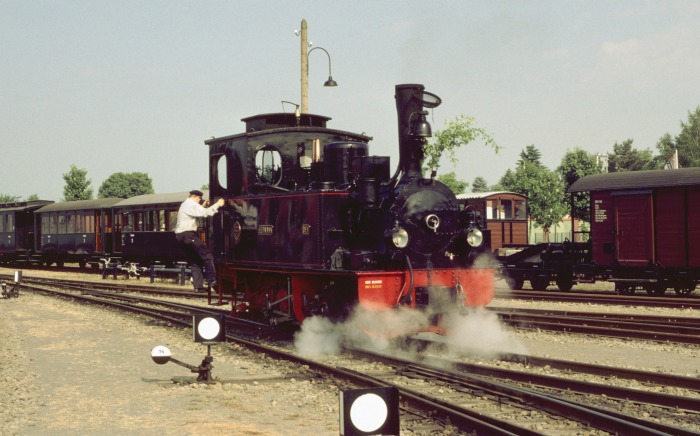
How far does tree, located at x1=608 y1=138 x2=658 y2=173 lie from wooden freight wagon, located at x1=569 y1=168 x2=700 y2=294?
234 ft

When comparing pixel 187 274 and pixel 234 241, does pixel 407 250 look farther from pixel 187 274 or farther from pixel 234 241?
pixel 187 274

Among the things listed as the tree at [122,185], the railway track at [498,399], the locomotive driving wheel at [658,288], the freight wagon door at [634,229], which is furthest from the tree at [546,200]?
the tree at [122,185]

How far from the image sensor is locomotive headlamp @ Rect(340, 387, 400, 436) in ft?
10.7

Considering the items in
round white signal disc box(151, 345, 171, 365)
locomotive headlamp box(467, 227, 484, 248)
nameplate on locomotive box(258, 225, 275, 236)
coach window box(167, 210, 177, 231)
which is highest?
coach window box(167, 210, 177, 231)

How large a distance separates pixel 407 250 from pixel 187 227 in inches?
144

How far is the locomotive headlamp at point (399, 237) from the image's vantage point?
9.53 meters

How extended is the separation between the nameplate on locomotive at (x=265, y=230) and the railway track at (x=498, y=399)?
2359mm

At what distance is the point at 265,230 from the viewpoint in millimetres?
11414

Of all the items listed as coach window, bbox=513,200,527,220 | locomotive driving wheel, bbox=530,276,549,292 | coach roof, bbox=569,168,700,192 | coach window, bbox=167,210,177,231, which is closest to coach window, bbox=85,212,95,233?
coach window, bbox=167,210,177,231

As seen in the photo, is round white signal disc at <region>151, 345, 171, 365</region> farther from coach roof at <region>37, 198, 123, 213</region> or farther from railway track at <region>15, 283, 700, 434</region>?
coach roof at <region>37, 198, 123, 213</region>

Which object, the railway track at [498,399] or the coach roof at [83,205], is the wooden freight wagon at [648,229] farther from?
the coach roof at [83,205]

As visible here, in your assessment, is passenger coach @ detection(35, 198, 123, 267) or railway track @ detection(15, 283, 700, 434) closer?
railway track @ detection(15, 283, 700, 434)

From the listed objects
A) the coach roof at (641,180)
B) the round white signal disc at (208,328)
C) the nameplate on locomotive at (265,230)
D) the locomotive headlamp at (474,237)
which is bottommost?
the round white signal disc at (208,328)

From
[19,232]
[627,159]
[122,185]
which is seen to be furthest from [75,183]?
[627,159]
